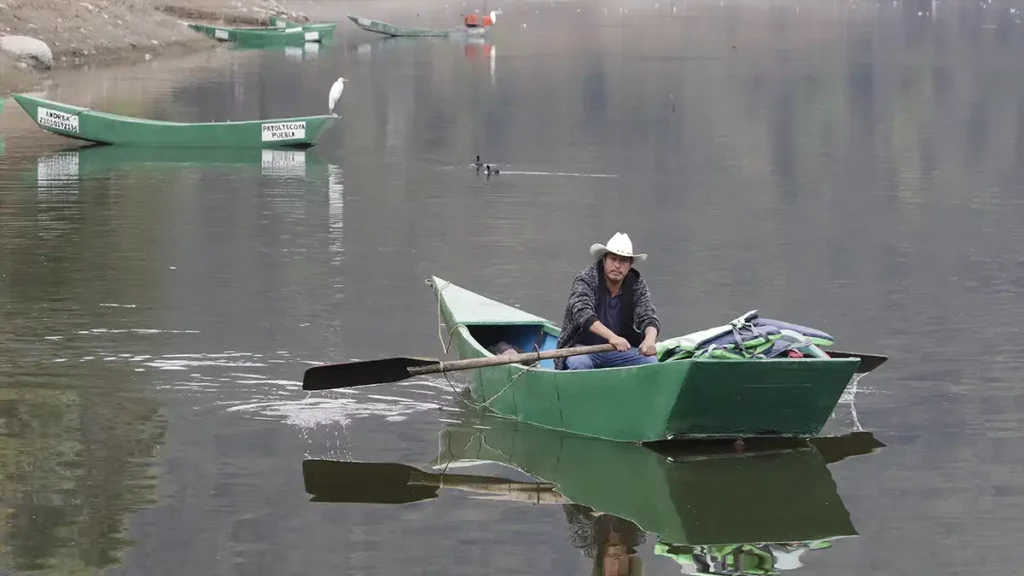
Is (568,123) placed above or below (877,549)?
above

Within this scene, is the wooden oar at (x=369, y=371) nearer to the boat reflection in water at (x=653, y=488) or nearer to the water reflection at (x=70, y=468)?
the boat reflection in water at (x=653, y=488)

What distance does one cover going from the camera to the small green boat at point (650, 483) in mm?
12148

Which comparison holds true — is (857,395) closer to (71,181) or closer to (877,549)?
(877,549)

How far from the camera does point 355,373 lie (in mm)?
14422

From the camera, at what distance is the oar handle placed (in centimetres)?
1355

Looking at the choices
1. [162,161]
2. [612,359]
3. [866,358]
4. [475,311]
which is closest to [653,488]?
[612,359]

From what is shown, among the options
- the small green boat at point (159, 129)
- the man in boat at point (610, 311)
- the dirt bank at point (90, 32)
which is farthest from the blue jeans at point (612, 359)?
the dirt bank at point (90, 32)

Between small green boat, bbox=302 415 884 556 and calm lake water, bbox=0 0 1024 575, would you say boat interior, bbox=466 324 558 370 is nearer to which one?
calm lake water, bbox=0 0 1024 575

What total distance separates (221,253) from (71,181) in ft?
Answer: 32.3

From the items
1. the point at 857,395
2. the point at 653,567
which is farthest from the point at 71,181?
the point at 653,567

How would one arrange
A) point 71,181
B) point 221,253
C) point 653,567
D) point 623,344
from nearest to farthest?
point 653,567 → point 623,344 → point 221,253 → point 71,181

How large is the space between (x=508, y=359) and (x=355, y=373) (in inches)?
56.7

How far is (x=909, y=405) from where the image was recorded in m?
15.6

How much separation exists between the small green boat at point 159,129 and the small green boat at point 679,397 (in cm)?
2414
